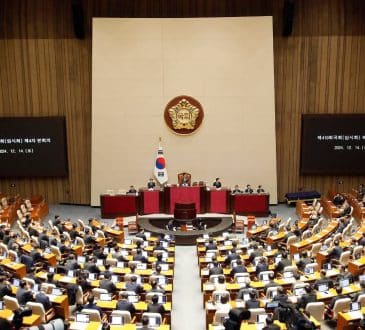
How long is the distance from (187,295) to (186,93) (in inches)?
440

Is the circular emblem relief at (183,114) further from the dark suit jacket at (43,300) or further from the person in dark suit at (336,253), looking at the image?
the dark suit jacket at (43,300)

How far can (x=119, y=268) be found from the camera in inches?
545

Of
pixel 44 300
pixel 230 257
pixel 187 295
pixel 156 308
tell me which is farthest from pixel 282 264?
pixel 44 300

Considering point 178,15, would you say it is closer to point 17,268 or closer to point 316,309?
point 17,268

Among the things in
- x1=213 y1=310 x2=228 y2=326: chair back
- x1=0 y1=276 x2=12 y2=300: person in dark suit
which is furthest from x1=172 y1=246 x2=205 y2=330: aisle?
x1=0 y1=276 x2=12 y2=300: person in dark suit

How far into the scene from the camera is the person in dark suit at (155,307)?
10.5 meters

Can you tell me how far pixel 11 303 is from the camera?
10.7m

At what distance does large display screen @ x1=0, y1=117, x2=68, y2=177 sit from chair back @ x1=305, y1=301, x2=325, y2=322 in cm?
1553

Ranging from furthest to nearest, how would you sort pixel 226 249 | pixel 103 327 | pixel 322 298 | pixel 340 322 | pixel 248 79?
pixel 248 79, pixel 226 249, pixel 322 298, pixel 340 322, pixel 103 327

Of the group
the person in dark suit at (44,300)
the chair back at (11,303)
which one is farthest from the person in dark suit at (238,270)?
the chair back at (11,303)

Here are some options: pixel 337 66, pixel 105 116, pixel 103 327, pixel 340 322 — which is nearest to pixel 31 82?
pixel 105 116

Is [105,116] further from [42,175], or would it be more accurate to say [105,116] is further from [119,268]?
[119,268]

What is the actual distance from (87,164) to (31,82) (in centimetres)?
442

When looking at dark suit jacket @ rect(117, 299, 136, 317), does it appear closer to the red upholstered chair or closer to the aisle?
the aisle
